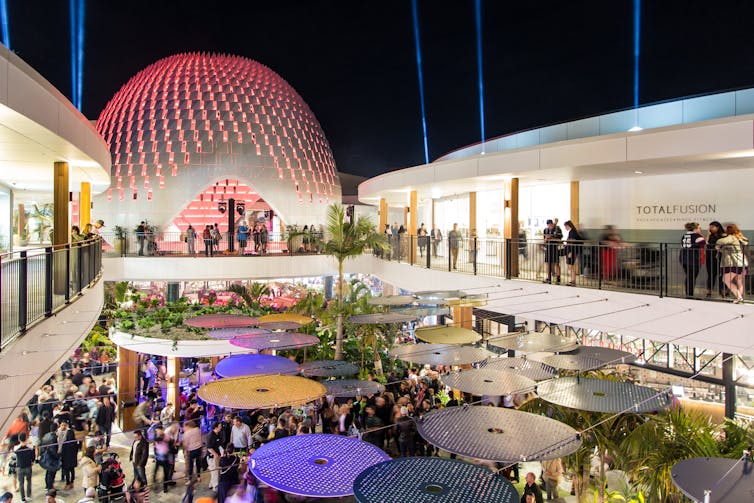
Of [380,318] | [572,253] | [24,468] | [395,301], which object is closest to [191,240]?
[395,301]

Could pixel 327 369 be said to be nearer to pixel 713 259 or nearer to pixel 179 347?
pixel 713 259

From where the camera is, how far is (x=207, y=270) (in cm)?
3016

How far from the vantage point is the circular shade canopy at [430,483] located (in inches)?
172

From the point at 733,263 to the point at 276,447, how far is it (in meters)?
9.75

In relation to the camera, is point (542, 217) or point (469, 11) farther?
point (469, 11)

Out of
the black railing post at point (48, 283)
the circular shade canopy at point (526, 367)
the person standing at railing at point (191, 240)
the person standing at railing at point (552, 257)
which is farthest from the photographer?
the person standing at railing at point (191, 240)

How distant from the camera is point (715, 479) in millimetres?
5027

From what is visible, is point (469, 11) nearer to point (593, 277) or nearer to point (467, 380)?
point (593, 277)

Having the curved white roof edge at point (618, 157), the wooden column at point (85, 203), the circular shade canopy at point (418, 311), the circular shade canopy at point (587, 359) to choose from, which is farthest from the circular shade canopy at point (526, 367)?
the wooden column at point (85, 203)

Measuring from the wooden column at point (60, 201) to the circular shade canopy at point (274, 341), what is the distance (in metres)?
5.23

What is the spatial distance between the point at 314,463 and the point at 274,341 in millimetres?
5583

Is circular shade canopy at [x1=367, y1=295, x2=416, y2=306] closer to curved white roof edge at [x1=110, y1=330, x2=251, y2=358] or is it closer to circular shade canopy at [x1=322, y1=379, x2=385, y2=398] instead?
circular shade canopy at [x1=322, y1=379, x2=385, y2=398]

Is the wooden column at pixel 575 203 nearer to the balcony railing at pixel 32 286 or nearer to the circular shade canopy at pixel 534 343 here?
the circular shade canopy at pixel 534 343

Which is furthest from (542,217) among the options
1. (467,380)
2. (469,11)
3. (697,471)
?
(469,11)
